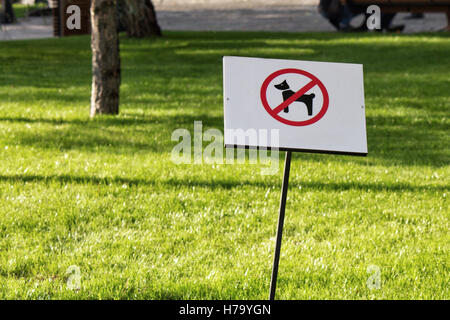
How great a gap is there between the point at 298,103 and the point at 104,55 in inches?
247

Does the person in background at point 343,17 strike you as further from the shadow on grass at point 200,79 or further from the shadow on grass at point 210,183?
the shadow on grass at point 210,183

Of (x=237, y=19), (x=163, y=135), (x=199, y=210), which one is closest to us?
(x=199, y=210)

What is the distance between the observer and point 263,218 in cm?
566

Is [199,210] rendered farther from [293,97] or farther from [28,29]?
[28,29]

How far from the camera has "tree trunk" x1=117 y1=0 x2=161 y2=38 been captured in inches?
838

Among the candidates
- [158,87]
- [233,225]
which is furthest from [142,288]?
[158,87]

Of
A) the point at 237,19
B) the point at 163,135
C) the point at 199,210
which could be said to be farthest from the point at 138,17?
the point at 199,210

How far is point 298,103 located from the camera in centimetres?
381

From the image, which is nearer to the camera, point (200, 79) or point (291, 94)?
point (291, 94)

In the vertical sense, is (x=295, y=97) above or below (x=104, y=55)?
above

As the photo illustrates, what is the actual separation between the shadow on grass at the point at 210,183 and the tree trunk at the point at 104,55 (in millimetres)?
3248

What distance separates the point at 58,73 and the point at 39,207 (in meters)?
10.1

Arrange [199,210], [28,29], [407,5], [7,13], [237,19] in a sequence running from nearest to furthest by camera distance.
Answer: [199,210], [407,5], [237,19], [28,29], [7,13]

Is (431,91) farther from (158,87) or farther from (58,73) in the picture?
(58,73)
